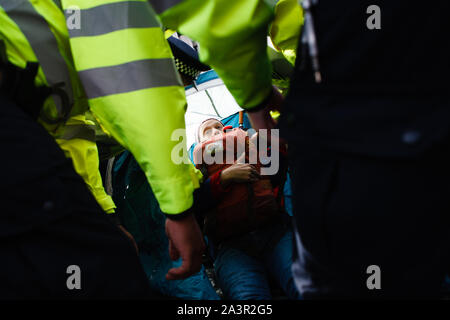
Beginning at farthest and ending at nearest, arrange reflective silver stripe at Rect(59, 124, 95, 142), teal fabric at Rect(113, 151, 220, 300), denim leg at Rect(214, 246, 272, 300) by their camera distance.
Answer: teal fabric at Rect(113, 151, 220, 300), denim leg at Rect(214, 246, 272, 300), reflective silver stripe at Rect(59, 124, 95, 142)

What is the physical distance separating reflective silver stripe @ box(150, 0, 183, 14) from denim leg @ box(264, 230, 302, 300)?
1.03 metres

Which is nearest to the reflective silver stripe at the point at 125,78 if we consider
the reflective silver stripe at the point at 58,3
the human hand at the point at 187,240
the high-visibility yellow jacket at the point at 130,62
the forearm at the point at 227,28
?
the high-visibility yellow jacket at the point at 130,62

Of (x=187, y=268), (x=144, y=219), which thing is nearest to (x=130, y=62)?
(x=187, y=268)

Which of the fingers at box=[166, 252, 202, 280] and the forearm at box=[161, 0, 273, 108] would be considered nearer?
the forearm at box=[161, 0, 273, 108]

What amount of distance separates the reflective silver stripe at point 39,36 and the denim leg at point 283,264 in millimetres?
1021

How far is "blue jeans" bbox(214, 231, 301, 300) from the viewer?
1224mm

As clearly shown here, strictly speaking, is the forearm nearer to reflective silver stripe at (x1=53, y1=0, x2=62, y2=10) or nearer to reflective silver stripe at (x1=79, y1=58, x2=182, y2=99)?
reflective silver stripe at (x1=79, y1=58, x2=182, y2=99)

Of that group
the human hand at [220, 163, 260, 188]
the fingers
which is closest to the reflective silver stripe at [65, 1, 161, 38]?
the fingers

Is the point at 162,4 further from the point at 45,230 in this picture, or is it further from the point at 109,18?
the point at 45,230

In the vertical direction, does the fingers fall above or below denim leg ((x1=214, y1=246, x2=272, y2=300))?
above

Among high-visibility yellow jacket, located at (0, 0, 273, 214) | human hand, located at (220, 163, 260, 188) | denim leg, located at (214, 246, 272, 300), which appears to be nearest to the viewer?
high-visibility yellow jacket, located at (0, 0, 273, 214)

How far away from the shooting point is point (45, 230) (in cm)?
63

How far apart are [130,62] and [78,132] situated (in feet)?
1.42
